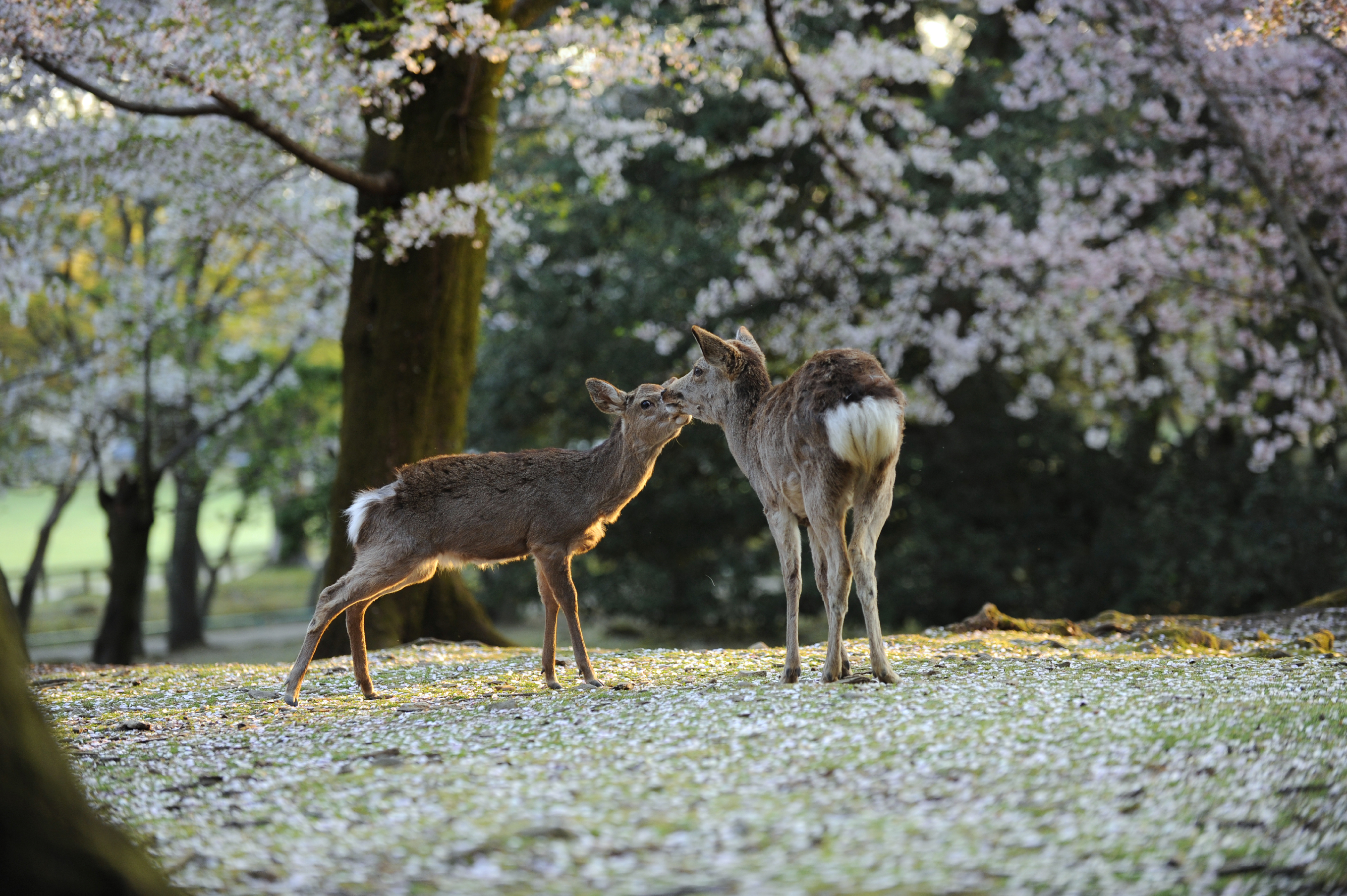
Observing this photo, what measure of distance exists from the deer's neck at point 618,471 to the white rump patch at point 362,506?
1.15m

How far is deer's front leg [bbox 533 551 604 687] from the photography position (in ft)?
20.5

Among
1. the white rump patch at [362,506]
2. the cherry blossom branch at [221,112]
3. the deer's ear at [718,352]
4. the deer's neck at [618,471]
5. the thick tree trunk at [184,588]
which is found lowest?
the thick tree trunk at [184,588]

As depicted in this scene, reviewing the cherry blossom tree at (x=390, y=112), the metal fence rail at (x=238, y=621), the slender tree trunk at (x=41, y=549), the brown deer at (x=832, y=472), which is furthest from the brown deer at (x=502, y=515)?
the metal fence rail at (x=238, y=621)

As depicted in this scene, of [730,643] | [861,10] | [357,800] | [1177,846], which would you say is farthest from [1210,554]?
[357,800]

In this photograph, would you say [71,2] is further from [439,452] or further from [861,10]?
[861,10]

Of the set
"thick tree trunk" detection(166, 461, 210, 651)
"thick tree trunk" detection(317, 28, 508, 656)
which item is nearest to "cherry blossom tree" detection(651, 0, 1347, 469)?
"thick tree trunk" detection(317, 28, 508, 656)

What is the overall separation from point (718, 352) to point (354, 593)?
2.46 metres

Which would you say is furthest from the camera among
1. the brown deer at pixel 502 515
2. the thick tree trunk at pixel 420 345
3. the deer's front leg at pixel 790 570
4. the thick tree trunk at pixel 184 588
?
the thick tree trunk at pixel 184 588

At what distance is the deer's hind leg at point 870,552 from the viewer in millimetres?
5453

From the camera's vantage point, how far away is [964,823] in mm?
3352

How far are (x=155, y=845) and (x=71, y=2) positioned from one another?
21.2 feet

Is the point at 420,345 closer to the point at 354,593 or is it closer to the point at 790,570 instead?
the point at 354,593

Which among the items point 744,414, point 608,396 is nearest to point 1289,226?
point 744,414

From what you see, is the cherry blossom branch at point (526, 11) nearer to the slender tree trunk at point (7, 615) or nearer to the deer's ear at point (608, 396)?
the deer's ear at point (608, 396)
